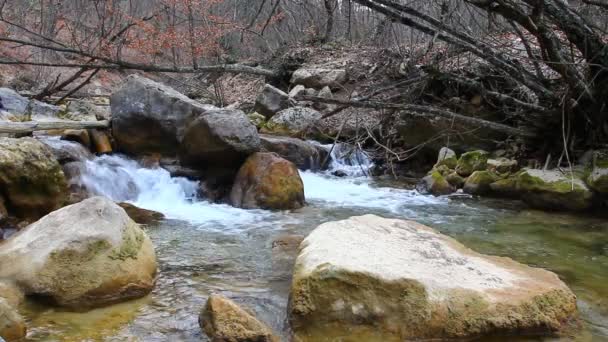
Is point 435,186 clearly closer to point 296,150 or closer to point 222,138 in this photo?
point 296,150

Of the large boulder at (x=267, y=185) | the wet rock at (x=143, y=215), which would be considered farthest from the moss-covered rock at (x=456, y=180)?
the wet rock at (x=143, y=215)

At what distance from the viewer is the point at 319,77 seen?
13.9 m

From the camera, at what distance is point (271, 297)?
3564 millimetres

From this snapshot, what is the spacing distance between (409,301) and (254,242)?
249cm

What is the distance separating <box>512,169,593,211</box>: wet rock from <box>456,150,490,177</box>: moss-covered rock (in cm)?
137

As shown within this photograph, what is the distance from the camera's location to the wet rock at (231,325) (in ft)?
9.11

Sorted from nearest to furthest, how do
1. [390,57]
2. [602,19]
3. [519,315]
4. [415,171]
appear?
[519,315], [602,19], [390,57], [415,171]

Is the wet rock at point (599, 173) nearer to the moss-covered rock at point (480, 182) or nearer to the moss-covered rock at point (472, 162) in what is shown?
the moss-covered rock at point (480, 182)

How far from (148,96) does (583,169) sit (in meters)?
5.98

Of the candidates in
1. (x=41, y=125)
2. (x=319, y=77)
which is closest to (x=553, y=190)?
(x=41, y=125)

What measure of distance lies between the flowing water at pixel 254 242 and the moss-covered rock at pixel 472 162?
970mm

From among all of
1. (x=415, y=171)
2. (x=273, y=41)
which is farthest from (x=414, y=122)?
(x=273, y=41)

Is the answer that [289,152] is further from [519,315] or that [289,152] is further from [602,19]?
[519,315]

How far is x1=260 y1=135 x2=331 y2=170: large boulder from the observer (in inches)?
355
